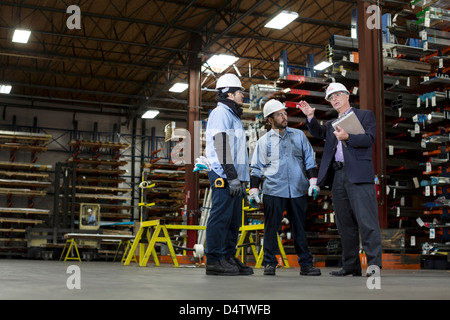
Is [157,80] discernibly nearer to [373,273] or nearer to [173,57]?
[173,57]

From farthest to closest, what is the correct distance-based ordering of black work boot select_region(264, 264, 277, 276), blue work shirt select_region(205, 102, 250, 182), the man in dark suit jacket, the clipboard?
black work boot select_region(264, 264, 277, 276)
blue work shirt select_region(205, 102, 250, 182)
the man in dark suit jacket
the clipboard

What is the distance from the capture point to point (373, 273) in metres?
4.74

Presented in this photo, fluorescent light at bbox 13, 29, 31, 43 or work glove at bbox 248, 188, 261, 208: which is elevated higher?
fluorescent light at bbox 13, 29, 31, 43

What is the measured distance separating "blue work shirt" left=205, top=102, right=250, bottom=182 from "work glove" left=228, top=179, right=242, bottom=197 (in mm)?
185

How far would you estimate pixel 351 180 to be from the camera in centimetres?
496

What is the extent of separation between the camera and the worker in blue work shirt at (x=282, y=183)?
522 centimetres

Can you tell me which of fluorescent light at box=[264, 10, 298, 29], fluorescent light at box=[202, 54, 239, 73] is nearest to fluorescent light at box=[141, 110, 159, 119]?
fluorescent light at box=[202, 54, 239, 73]

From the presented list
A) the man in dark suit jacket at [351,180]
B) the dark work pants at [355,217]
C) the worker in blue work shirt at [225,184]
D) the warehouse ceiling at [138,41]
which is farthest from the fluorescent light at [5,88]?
the dark work pants at [355,217]

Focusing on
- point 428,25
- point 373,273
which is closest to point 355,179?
point 373,273

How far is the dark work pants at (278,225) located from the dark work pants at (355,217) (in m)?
0.37

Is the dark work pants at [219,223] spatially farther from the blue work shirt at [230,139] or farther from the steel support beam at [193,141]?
the steel support beam at [193,141]

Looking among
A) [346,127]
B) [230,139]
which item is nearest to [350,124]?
[346,127]

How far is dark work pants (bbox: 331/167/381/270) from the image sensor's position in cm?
486

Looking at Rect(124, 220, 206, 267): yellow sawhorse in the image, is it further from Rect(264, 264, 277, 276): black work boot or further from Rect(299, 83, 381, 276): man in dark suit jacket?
Rect(299, 83, 381, 276): man in dark suit jacket
